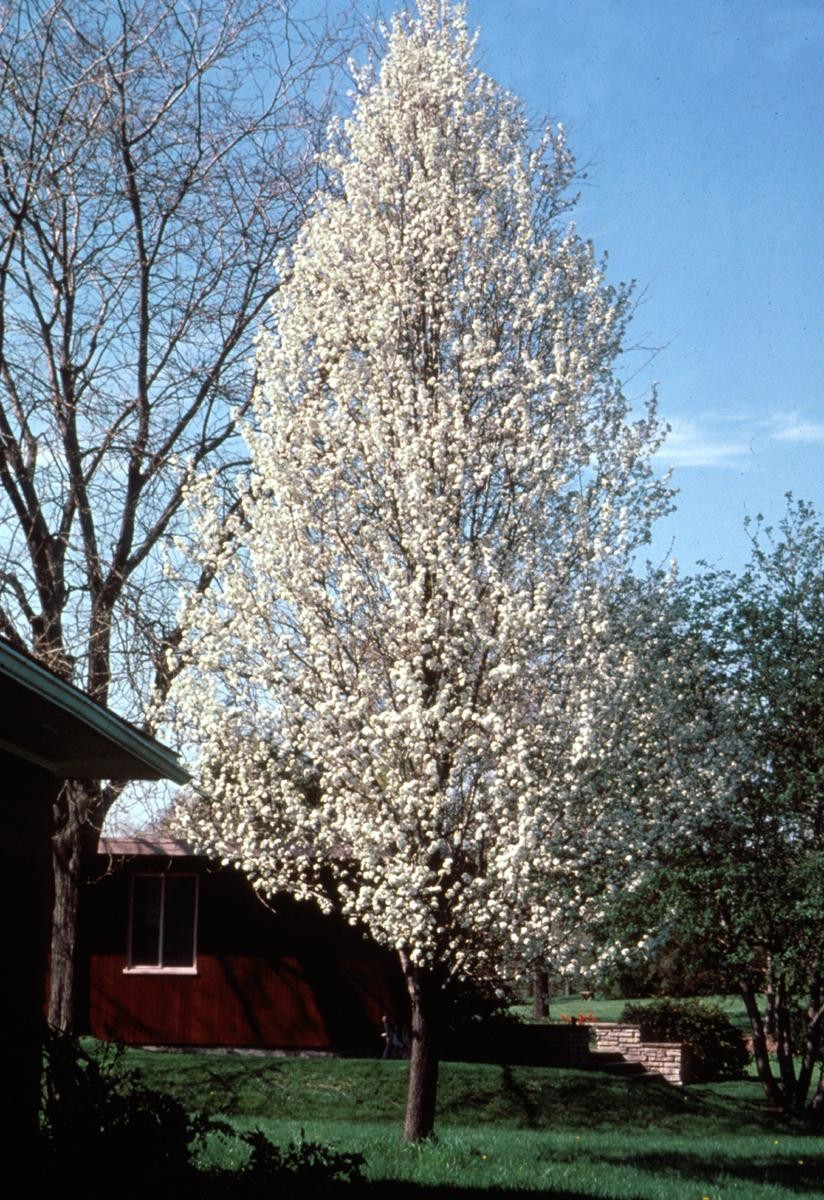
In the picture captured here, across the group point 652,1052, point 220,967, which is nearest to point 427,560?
point 220,967

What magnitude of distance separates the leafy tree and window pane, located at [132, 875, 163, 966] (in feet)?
25.0

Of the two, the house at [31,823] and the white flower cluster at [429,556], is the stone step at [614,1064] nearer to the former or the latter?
the white flower cluster at [429,556]

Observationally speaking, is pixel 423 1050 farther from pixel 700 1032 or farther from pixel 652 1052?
pixel 700 1032

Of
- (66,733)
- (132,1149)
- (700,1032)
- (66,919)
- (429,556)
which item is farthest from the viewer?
(700,1032)

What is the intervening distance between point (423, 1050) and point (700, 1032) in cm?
1479

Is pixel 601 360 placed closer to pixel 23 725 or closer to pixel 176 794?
pixel 176 794

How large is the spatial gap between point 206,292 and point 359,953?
10695mm

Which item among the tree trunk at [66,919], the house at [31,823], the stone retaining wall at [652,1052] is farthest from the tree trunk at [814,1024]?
the house at [31,823]

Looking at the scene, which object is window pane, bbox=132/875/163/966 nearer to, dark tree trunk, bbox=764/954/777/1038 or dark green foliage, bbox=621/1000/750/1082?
dark tree trunk, bbox=764/954/777/1038

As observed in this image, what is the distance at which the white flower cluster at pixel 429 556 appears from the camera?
12141 mm

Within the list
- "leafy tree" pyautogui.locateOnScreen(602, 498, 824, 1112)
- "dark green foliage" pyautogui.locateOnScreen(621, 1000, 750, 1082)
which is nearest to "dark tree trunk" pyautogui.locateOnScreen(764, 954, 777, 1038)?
"leafy tree" pyautogui.locateOnScreen(602, 498, 824, 1112)

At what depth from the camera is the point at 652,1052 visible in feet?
80.6

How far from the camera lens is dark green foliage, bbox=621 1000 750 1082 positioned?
85.2ft

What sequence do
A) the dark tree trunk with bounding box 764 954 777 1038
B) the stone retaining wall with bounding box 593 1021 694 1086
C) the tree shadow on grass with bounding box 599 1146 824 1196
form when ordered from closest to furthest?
1. the tree shadow on grass with bounding box 599 1146 824 1196
2. the dark tree trunk with bounding box 764 954 777 1038
3. the stone retaining wall with bounding box 593 1021 694 1086
